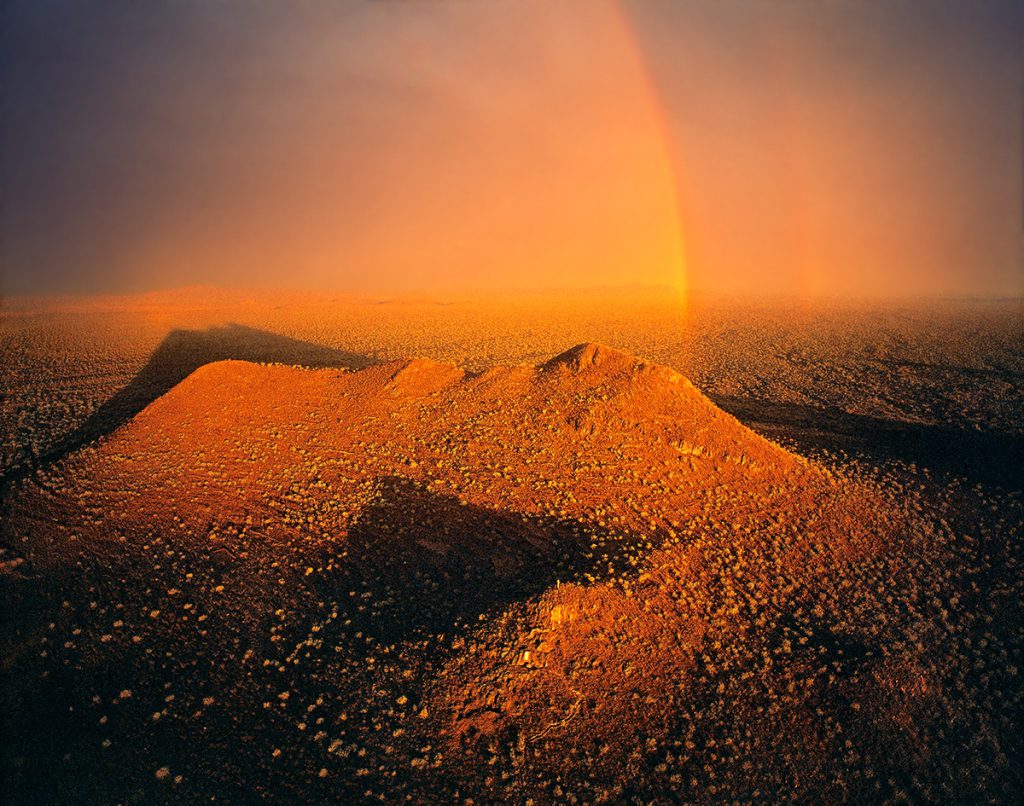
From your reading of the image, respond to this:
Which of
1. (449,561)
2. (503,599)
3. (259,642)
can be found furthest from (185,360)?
(503,599)

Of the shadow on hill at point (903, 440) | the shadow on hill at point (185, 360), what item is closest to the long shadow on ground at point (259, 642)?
the shadow on hill at point (185, 360)

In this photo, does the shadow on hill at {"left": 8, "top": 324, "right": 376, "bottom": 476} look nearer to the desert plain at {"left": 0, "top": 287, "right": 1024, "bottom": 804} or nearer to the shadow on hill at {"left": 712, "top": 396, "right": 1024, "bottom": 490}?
the desert plain at {"left": 0, "top": 287, "right": 1024, "bottom": 804}

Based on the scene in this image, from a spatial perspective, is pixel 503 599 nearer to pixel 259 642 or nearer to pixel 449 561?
pixel 449 561

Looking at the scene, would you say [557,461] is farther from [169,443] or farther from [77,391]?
[77,391]

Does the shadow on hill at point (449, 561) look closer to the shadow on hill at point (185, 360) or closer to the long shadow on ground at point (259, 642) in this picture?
the long shadow on ground at point (259, 642)

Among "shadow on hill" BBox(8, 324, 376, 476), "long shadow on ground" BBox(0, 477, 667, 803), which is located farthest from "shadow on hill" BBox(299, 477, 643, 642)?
"shadow on hill" BBox(8, 324, 376, 476)

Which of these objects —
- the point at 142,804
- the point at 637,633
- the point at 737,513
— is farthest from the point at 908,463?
the point at 142,804
